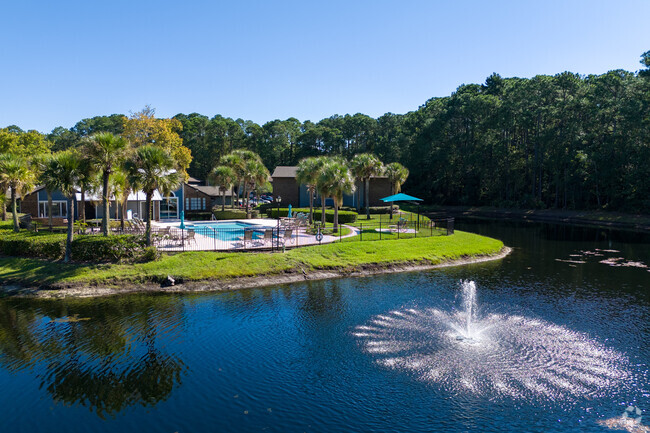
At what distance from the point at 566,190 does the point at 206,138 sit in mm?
69203

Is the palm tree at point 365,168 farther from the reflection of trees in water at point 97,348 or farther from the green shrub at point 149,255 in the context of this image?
the reflection of trees in water at point 97,348

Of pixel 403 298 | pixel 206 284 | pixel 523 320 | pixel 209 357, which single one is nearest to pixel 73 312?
pixel 206 284

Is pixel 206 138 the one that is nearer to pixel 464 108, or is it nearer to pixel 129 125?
pixel 129 125

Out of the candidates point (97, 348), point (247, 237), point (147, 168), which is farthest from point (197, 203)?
point (97, 348)

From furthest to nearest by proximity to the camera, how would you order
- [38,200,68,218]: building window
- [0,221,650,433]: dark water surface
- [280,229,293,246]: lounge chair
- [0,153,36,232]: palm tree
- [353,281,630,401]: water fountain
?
[38,200,68,218]: building window
[0,153,36,232]: palm tree
[280,229,293,246]: lounge chair
[353,281,630,401]: water fountain
[0,221,650,433]: dark water surface

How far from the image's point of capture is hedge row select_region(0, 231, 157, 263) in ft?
71.8

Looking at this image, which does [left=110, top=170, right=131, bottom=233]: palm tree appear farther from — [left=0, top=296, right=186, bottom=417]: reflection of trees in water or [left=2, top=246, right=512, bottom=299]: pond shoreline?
[left=0, top=296, right=186, bottom=417]: reflection of trees in water

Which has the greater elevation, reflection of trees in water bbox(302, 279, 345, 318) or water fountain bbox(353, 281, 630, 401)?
reflection of trees in water bbox(302, 279, 345, 318)

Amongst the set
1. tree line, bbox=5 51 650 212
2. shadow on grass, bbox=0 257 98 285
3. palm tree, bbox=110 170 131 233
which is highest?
tree line, bbox=5 51 650 212

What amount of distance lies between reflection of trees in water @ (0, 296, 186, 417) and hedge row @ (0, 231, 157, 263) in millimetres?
3627

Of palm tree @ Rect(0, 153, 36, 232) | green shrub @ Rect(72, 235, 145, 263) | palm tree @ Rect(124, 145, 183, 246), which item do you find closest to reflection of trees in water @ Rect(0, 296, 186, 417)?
green shrub @ Rect(72, 235, 145, 263)

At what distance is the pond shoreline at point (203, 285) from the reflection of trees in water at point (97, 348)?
2.90ft

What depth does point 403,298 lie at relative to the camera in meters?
19.7

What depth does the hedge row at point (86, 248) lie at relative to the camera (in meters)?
21.9
